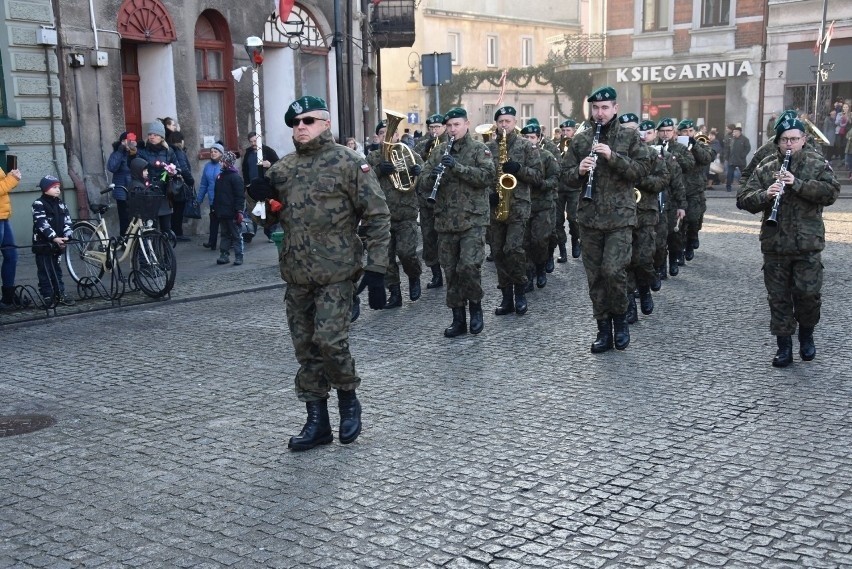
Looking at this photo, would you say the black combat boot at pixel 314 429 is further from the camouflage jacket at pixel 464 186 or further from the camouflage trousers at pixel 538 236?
the camouflage trousers at pixel 538 236

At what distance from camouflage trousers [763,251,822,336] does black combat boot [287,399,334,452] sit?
3851 millimetres

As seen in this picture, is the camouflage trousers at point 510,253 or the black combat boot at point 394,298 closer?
the camouflage trousers at point 510,253

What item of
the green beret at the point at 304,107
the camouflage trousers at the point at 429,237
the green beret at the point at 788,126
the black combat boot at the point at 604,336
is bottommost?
the black combat boot at the point at 604,336

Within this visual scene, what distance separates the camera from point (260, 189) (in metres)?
6.09

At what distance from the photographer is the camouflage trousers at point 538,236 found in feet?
39.5

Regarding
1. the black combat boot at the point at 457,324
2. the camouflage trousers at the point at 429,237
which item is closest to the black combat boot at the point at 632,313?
the black combat boot at the point at 457,324

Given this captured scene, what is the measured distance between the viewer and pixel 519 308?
1051 centimetres

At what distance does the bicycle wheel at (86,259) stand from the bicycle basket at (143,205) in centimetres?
55

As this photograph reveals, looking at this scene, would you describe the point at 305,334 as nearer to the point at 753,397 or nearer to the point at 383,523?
the point at 383,523

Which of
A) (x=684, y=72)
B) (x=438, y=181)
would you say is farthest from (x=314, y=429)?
(x=684, y=72)

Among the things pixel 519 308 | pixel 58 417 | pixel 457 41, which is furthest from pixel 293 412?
pixel 457 41

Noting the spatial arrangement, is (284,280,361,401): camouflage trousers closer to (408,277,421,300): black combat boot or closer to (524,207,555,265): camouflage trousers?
(408,277,421,300): black combat boot

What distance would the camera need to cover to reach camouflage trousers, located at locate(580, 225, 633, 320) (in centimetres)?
845

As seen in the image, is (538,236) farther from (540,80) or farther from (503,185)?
(540,80)
